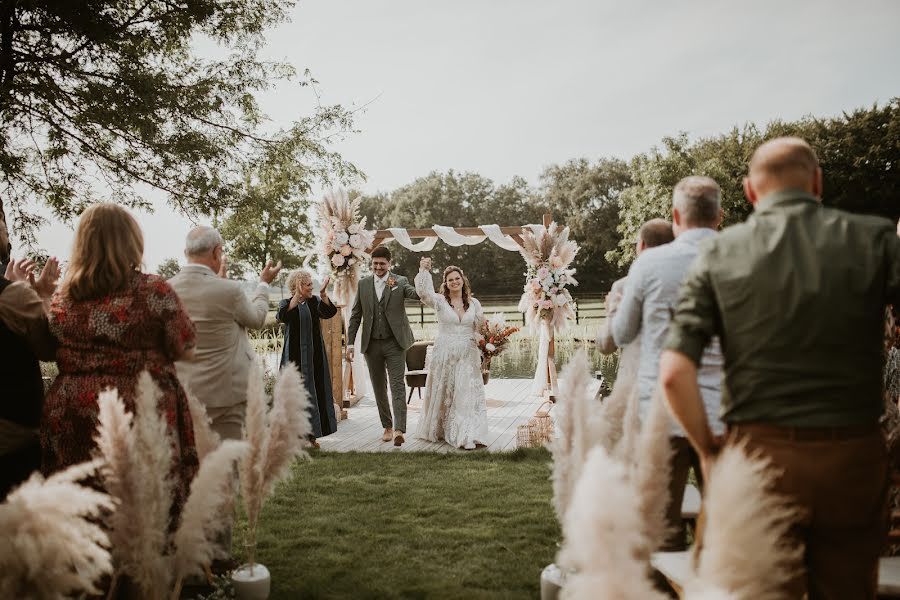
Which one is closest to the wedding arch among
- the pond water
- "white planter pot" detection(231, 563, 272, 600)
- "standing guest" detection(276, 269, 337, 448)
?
"standing guest" detection(276, 269, 337, 448)

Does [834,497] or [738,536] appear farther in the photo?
[834,497]

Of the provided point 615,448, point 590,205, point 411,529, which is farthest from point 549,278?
point 590,205

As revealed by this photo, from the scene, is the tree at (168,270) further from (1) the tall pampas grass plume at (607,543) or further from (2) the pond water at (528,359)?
(1) the tall pampas grass plume at (607,543)

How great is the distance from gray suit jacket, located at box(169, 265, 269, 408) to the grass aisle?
1182mm

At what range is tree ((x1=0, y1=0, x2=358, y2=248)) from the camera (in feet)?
24.8

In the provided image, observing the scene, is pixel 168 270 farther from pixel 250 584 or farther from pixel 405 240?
pixel 250 584

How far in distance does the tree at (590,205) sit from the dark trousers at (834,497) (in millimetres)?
47305

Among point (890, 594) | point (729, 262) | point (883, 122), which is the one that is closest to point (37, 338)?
point (729, 262)

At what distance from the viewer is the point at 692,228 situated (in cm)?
280

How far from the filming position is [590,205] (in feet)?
179

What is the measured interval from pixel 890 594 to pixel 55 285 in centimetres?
344

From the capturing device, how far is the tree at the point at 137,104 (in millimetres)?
7551

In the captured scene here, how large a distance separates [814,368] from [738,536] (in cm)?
112

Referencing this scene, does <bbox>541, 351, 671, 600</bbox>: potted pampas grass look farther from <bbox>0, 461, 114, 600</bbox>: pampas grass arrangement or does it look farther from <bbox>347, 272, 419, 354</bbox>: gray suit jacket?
<bbox>347, 272, 419, 354</bbox>: gray suit jacket
